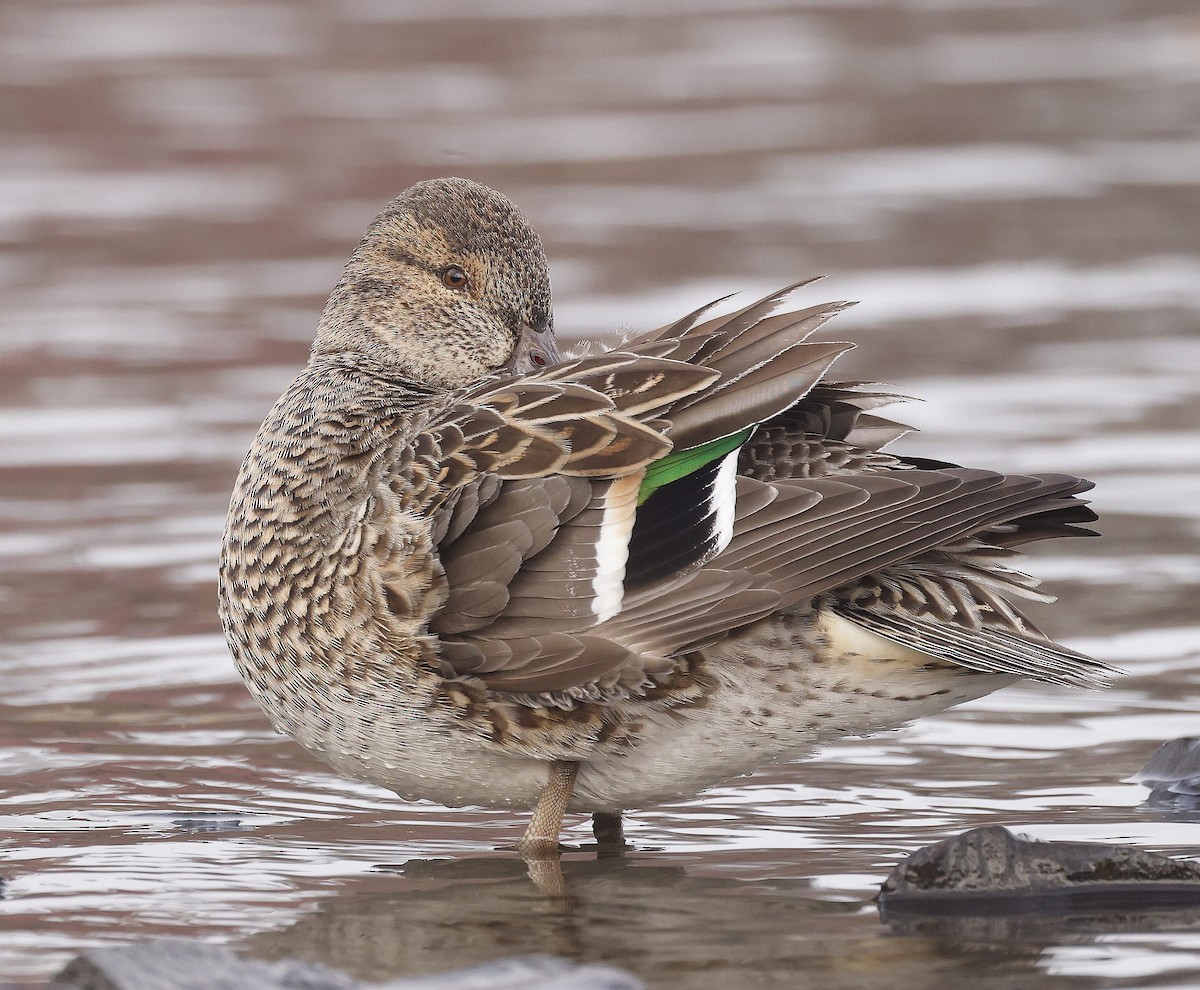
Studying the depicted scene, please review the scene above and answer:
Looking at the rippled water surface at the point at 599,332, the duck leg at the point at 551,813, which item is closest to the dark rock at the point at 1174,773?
the rippled water surface at the point at 599,332

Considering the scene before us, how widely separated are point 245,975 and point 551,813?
144cm

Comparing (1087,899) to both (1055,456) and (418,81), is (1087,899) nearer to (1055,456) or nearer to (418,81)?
(1055,456)

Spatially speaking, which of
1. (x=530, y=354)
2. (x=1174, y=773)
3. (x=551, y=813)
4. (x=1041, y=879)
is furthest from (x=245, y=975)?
(x=1174, y=773)

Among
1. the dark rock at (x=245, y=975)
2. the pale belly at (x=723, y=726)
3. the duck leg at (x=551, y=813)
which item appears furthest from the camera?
the duck leg at (x=551, y=813)

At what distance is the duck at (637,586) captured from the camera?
5484mm

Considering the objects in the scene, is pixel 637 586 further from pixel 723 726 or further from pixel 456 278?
pixel 456 278

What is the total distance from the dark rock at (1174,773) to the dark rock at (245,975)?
6.55 ft

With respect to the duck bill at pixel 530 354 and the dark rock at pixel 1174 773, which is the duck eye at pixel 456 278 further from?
the dark rock at pixel 1174 773

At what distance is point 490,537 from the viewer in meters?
5.62

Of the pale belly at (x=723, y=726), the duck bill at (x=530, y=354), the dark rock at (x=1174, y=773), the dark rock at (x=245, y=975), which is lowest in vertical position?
the dark rock at (x=245, y=975)

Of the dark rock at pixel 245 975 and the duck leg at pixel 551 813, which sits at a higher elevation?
the duck leg at pixel 551 813

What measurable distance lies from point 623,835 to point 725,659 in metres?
0.81

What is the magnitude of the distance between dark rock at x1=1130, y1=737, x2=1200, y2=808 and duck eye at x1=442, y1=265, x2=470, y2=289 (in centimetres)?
232

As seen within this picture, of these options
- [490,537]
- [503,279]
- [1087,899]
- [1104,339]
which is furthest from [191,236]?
[1087,899]
